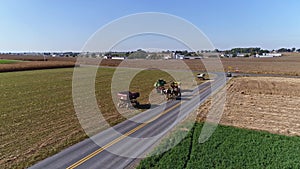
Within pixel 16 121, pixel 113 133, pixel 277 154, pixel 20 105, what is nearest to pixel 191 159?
pixel 277 154

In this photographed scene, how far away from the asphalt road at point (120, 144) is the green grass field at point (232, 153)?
126 cm

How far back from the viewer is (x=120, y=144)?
38.3 feet

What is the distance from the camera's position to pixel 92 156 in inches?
404

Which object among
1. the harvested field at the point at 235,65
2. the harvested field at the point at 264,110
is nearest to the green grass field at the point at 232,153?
the harvested field at the point at 264,110

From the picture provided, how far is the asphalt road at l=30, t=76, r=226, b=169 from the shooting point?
9672mm

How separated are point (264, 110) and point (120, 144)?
13.9 meters

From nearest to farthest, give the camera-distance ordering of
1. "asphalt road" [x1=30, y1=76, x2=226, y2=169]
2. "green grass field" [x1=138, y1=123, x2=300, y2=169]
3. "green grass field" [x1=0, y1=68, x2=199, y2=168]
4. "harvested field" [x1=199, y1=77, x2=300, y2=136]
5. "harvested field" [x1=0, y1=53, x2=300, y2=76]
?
"green grass field" [x1=138, y1=123, x2=300, y2=169] < "asphalt road" [x1=30, y1=76, x2=226, y2=169] < "green grass field" [x1=0, y1=68, x2=199, y2=168] < "harvested field" [x1=199, y1=77, x2=300, y2=136] < "harvested field" [x1=0, y1=53, x2=300, y2=76]

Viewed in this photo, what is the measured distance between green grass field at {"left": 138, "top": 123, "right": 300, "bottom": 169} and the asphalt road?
1260mm

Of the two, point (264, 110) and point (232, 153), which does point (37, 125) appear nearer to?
point (232, 153)

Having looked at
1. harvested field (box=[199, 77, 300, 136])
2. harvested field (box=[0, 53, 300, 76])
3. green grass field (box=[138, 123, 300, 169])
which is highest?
harvested field (box=[0, 53, 300, 76])

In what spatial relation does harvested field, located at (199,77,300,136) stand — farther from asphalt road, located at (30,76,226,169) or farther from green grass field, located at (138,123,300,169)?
asphalt road, located at (30,76,226,169)

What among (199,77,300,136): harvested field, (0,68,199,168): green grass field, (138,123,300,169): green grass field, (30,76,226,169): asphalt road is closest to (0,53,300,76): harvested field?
(199,77,300,136): harvested field

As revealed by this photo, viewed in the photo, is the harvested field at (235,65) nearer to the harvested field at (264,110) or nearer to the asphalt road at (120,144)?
the harvested field at (264,110)

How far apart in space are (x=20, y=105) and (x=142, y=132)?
13717 millimetres
